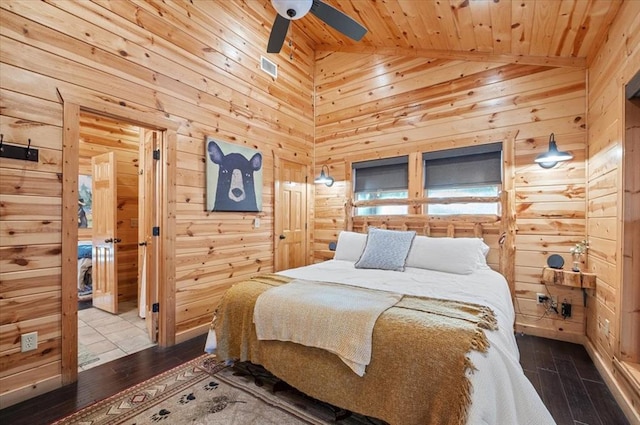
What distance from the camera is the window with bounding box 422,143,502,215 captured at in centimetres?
347

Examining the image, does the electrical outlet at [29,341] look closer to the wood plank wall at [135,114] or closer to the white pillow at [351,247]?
the wood plank wall at [135,114]

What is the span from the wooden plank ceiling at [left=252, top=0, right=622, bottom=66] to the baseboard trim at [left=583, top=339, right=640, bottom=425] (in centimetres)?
270

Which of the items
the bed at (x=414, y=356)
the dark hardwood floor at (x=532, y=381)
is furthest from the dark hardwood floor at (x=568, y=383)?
the bed at (x=414, y=356)

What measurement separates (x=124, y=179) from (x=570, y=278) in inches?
221

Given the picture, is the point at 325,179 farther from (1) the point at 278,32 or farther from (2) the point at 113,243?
(2) the point at 113,243

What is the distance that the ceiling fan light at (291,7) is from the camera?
202 centimetres

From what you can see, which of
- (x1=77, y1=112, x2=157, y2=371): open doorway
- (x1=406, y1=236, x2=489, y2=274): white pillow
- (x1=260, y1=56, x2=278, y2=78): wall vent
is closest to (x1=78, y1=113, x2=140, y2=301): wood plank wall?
(x1=77, y1=112, x2=157, y2=371): open doorway

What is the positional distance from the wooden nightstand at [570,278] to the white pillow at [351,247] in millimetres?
1858

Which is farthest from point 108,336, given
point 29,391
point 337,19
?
point 337,19

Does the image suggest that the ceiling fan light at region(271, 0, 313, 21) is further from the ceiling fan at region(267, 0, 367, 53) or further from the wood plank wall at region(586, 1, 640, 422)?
the wood plank wall at region(586, 1, 640, 422)

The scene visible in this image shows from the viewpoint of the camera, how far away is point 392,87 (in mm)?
4152

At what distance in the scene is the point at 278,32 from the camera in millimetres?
2500

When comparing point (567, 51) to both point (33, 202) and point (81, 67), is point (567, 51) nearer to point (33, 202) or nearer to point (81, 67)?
point (81, 67)

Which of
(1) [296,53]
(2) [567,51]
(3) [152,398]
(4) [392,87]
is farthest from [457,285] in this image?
(1) [296,53]
